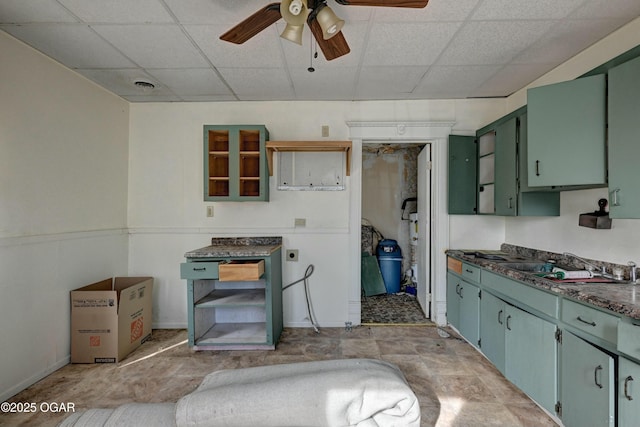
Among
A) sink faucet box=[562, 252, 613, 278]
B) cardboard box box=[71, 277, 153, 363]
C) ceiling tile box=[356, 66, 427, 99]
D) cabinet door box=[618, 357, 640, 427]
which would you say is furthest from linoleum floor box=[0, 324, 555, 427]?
ceiling tile box=[356, 66, 427, 99]

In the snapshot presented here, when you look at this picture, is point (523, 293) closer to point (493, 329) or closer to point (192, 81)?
point (493, 329)

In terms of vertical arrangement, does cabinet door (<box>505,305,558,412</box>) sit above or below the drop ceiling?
below

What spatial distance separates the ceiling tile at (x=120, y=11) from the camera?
1.67 meters

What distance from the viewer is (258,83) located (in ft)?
8.80

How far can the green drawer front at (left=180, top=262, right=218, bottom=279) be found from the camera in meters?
2.49

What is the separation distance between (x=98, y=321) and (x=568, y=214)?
3954 mm

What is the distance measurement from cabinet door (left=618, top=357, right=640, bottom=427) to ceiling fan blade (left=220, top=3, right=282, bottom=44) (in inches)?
93.0

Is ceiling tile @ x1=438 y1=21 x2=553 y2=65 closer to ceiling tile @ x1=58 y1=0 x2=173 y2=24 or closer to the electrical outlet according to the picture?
ceiling tile @ x1=58 y1=0 x2=173 y2=24

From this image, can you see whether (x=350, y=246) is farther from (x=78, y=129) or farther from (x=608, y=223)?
(x=78, y=129)

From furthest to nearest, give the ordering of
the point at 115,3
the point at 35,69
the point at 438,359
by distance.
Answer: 1. the point at 438,359
2. the point at 35,69
3. the point at 115,3

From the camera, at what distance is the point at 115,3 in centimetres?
167

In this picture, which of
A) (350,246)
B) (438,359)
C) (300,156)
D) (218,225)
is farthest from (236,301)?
(438,359)

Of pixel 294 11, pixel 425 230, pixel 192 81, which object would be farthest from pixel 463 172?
pixel 192 81

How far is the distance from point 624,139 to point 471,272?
142 cm
